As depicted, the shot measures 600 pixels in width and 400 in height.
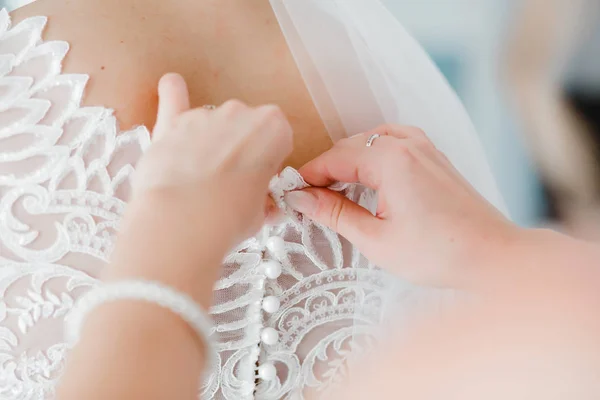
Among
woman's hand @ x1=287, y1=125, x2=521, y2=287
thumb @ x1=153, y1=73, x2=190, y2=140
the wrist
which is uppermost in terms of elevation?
thumb @ x1=153, y1=73, x2=190, y2=140

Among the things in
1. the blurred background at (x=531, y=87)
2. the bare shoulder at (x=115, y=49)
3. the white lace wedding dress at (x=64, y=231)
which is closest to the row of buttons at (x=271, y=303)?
the white lace wedding dress at (x=64, y=231)

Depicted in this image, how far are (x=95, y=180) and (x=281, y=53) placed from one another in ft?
1.11

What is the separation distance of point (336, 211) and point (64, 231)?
35 cm

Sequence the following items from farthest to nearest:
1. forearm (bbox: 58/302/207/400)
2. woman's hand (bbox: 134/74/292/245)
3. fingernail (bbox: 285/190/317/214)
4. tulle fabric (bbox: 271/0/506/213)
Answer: tulle fabric (bbox: 271/0/506/213) → fingernail (bbox: 285/190/317/214) → woman's hand (bbox: 134/74/292/245) → forearm (bbox: 58/302/207/400)

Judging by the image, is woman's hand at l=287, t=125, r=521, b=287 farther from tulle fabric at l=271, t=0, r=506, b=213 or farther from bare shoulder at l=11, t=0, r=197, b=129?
bare shoulder at l=11, t=0, r=197, b=129

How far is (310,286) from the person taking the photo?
0.80 m

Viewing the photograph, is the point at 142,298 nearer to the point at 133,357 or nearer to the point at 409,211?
the point at 133,357

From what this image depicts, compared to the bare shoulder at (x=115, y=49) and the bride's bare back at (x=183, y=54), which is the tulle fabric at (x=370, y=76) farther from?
the bare shoulder at (x=115, y=49)

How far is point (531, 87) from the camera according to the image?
0.94 m

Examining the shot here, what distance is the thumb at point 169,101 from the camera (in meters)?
0.69

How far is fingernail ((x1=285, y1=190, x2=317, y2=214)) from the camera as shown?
735mm

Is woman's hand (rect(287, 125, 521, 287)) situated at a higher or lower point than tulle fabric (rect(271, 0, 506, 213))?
lower

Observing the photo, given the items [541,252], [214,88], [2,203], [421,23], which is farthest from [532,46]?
[2,203]

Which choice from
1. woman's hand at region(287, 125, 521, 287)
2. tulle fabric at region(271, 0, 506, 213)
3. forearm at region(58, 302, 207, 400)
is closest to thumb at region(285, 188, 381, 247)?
woman's hand at region(287, 125, 521, 287)
